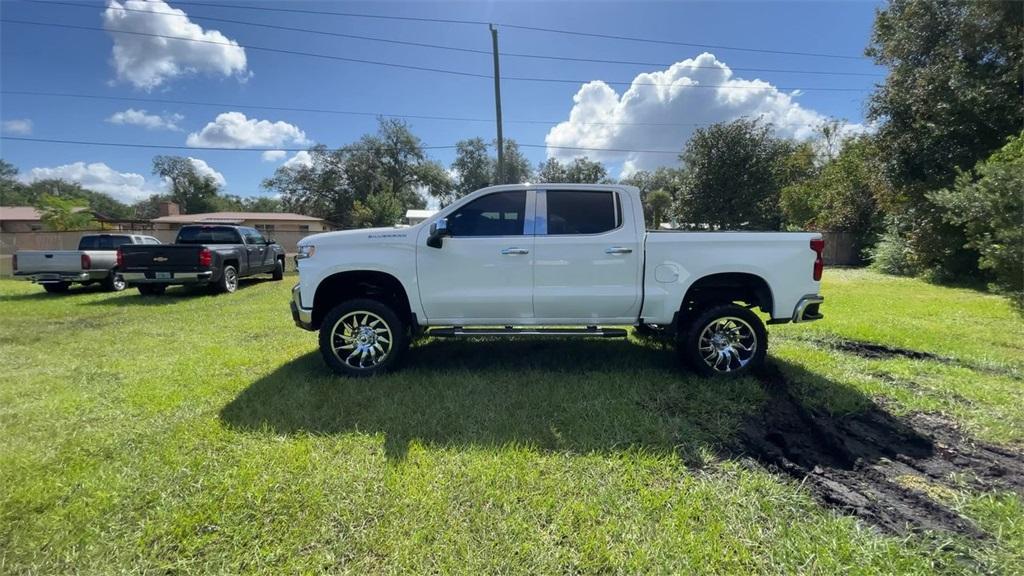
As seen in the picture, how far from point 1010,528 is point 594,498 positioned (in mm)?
2080

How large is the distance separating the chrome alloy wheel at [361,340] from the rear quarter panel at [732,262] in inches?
106

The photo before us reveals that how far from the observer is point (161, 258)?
9.31 metres

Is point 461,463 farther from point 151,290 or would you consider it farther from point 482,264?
point 151,290

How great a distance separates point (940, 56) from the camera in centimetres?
1161

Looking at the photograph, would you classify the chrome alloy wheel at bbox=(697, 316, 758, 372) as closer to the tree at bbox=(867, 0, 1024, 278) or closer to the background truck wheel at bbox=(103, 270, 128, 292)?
the tree at bbox=(867, 0, 1024, 278)

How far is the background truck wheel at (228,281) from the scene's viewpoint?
405 inches

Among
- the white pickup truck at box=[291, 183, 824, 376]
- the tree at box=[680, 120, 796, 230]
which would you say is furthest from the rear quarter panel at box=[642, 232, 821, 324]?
the tree at box=[680, 120, 796, 230]

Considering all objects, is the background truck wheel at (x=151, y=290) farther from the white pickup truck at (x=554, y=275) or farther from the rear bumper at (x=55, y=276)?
the white pickup truck at (x=554, y=275)

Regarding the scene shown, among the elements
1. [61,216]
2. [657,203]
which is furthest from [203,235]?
[657,203]

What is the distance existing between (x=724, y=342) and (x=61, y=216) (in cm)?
3520

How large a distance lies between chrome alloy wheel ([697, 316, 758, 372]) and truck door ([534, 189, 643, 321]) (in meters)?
0.75

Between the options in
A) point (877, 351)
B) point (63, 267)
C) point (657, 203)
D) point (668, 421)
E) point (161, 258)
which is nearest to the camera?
point (668, 421)

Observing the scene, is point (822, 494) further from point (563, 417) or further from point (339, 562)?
point (339, 562)

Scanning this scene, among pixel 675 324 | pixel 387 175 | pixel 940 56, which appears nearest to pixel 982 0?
pixel 940 56
